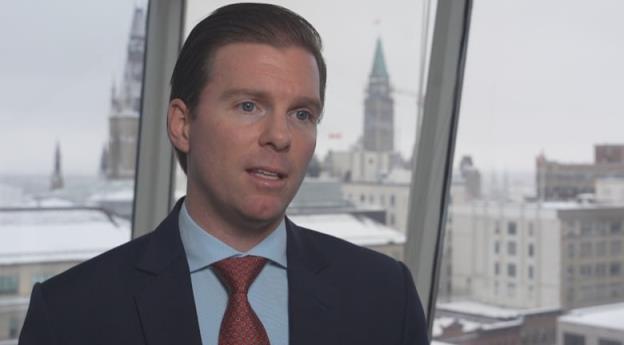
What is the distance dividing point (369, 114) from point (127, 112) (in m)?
1.21

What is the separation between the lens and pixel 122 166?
371cm

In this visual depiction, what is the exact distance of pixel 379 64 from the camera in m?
3.01

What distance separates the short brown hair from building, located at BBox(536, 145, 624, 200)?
1.49 meters

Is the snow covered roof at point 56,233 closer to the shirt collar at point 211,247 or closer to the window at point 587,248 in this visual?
the window at point 587,248

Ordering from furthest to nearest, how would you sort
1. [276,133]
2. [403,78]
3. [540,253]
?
[403,78]
[540,253]
[276,133]

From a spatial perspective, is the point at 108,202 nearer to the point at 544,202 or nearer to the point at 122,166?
the point at 122,166

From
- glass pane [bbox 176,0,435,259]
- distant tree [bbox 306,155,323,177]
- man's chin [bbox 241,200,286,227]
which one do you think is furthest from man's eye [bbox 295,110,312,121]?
distant tree [bbox 306,155,323,177]

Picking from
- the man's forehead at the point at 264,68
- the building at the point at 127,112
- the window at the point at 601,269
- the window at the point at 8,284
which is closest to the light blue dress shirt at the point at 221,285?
the man's forehead at the point at 264,68

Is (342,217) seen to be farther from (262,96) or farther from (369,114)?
(262,96)

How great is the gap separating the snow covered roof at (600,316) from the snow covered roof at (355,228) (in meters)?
0.79

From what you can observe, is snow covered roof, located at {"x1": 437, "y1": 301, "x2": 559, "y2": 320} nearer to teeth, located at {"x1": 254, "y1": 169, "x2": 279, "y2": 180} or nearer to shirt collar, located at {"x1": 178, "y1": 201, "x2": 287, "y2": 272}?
shirt collar, located at {"x1": 178, "y1": 201, "x2": 287, "y2": 272}

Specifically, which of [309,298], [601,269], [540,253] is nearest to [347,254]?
[309,298]

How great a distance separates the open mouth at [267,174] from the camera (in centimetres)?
102

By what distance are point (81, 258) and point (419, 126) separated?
64.7 inches
